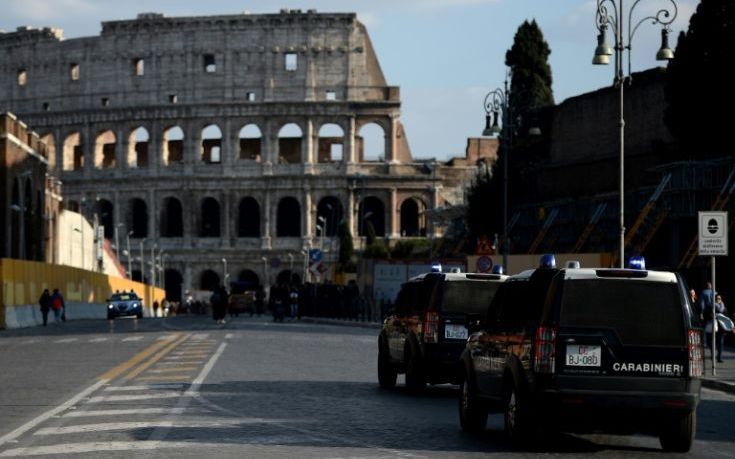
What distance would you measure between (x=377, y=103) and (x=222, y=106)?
13270 millimetres

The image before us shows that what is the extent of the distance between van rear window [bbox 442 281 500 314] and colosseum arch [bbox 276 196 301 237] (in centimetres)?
12228

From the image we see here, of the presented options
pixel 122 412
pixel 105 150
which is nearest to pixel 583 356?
pixel 122 412

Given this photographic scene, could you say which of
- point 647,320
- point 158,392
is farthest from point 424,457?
point 158,392

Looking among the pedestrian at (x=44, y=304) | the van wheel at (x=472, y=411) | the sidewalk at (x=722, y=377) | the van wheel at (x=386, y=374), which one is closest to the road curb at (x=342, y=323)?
the pedestrian at (x=44, y=304)

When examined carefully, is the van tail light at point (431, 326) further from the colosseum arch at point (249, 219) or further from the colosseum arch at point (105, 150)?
the colosseum arch at point (105, 150)

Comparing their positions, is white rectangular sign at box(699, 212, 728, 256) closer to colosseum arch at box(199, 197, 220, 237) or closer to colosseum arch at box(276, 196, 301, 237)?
colosseum arch at box(276, 196, 301, 237)

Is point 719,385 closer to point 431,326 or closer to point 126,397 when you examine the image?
point 431,326

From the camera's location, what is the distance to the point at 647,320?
44.5ft

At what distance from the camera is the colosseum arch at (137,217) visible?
14288 cm

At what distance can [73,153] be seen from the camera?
481ft

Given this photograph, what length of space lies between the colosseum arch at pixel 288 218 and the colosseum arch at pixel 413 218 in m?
9.25

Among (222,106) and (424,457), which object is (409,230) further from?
(424,457)

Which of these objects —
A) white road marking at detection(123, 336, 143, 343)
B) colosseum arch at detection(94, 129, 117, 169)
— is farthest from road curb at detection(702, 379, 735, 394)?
colosseum arch at detection(94, 129, 117, 169)

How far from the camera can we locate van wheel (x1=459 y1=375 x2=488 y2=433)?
1533cm
